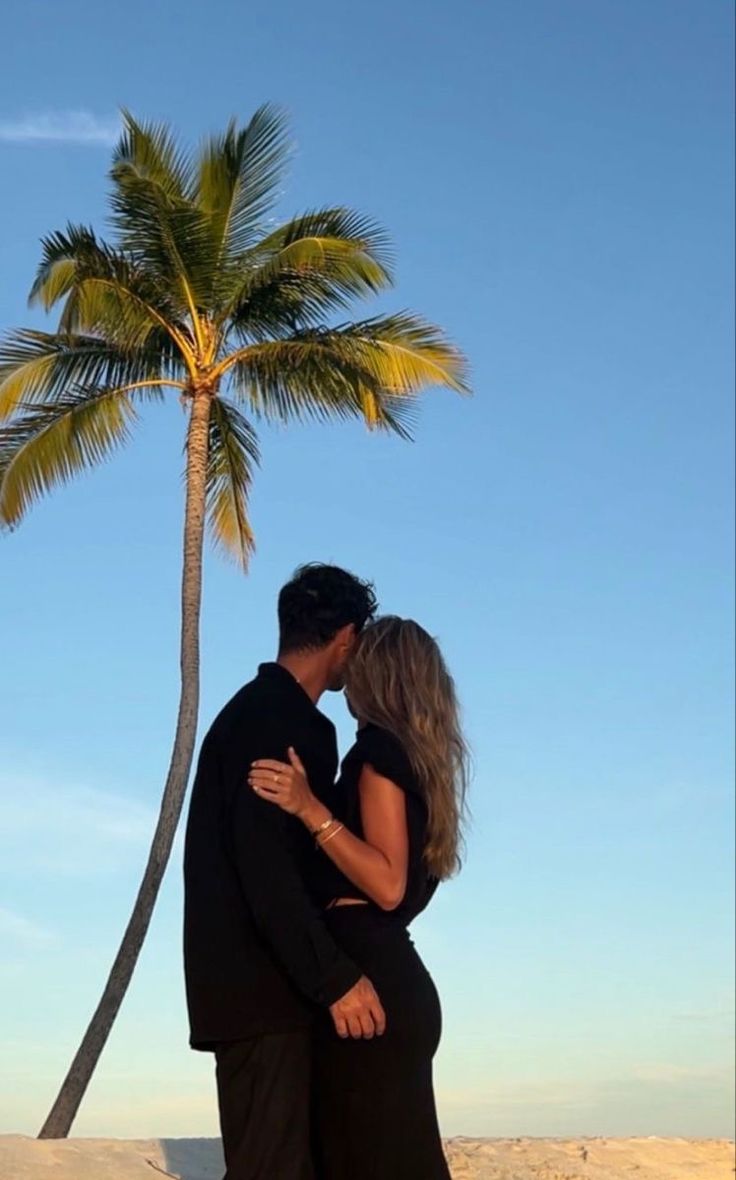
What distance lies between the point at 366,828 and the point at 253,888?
364 millimetres

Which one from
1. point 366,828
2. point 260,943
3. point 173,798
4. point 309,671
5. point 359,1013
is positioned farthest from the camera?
point 173,798

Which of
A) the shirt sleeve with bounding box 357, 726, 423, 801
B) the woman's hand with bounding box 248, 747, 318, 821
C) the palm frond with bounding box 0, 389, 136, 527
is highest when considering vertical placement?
the palm frond with bounding box 0, 389, 136, 527

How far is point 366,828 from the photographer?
13.6 feet

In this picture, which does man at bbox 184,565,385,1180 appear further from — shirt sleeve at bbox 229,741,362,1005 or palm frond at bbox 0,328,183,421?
palm frond at bbox 0,328,183,421

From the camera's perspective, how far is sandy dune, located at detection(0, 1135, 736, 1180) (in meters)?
9.50

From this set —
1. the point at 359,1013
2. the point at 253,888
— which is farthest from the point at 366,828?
the point at 359,1013

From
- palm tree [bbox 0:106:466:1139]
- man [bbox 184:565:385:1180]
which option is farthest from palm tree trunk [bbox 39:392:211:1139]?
man [bbox 184:565:385:1180]

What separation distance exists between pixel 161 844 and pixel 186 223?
6364 mm

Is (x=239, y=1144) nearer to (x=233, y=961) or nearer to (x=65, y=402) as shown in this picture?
(x=233, y=961)

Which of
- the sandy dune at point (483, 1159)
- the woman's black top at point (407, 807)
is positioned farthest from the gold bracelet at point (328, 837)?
the sandy dune at point (483, 1159)

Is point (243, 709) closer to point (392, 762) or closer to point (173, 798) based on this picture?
point (392, 762)

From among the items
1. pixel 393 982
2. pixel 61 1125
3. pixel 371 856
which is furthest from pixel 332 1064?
pixel 61 1125

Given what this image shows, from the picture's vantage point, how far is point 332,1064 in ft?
13.2

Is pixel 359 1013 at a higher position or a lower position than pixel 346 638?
lower
